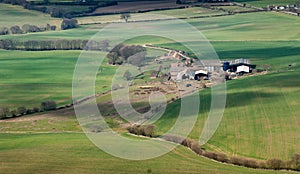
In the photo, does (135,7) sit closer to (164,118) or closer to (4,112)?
(4,112)

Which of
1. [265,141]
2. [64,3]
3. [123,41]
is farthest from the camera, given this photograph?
[64,3]

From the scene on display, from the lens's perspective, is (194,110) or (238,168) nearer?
(238,168)

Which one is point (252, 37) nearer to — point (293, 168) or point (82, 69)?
point (82, 69)

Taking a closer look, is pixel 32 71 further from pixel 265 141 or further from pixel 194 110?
pixel 265 141

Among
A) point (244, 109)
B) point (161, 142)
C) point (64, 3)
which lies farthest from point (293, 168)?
point (64, 3)

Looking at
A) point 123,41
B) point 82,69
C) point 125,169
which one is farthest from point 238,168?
point 123,41

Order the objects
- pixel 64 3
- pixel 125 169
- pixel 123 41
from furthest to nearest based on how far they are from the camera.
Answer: pixel 64 3
pixel 123 41
pixel 125 169

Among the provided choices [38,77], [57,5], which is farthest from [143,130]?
[57,5]
